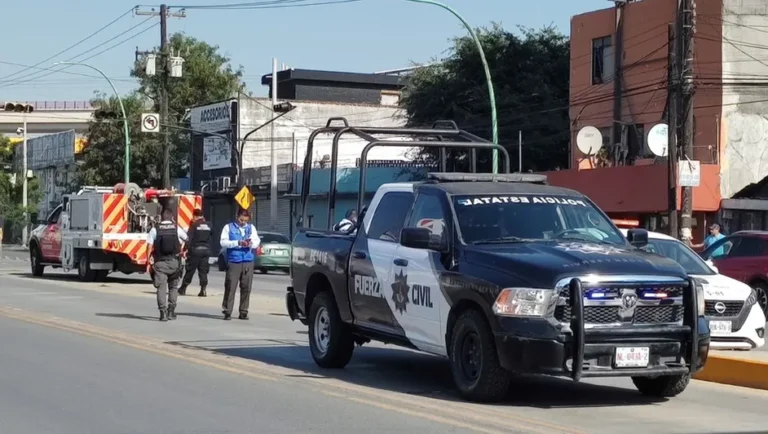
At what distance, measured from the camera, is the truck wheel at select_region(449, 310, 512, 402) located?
1006cm

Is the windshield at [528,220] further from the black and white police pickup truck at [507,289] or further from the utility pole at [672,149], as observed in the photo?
the utility pole at [672,149]

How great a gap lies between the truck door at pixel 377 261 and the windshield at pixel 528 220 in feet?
3.12

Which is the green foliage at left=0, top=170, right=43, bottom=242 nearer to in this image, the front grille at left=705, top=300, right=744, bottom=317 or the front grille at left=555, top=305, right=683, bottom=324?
the front grille at left=705, top=300, right=744, bottom=317

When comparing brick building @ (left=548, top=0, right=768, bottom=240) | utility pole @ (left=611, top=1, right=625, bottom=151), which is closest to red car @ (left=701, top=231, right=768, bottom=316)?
brick building @ (left=548, top=0, right=768, bottom=240)

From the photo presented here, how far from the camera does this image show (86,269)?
3147 cm

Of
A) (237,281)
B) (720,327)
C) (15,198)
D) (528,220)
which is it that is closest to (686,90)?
(237,281)

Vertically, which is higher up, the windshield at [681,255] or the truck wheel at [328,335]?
the windshield at [681,255]

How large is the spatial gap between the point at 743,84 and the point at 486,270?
88.0 feet

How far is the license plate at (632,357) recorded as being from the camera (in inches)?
383

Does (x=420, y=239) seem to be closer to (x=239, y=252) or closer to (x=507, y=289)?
(x=507, y=289)

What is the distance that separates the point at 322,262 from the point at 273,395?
242 cm

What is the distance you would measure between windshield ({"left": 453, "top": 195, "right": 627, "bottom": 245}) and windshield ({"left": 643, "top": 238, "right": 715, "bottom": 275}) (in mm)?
4449

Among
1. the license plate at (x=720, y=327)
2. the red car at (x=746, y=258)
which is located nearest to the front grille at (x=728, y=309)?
the license plate at (x=720, y=327)

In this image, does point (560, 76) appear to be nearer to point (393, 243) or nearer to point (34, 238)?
point (34, 238)
